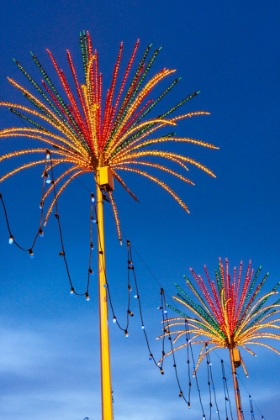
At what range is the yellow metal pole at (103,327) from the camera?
13266mm

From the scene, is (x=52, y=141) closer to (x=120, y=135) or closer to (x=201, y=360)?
(x=120, y=135)

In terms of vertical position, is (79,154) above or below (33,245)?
above

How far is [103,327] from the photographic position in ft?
45.9

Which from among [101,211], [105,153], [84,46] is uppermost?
[84,46]

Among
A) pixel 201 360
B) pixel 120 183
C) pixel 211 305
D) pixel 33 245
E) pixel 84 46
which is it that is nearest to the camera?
pixel 33 245

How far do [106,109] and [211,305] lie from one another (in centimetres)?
1464

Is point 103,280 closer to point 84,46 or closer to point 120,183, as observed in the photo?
point 120,183

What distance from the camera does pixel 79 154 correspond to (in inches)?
584

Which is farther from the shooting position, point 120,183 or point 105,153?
point 120,183

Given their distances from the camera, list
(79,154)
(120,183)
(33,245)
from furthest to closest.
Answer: (120,183)
(79,154)
(33,245)

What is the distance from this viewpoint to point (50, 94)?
46.3ft

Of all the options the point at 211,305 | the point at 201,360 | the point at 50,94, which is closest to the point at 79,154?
the point at 50,94

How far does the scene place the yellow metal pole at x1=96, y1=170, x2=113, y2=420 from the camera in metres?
13.3

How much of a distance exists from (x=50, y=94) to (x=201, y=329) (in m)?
16.6
